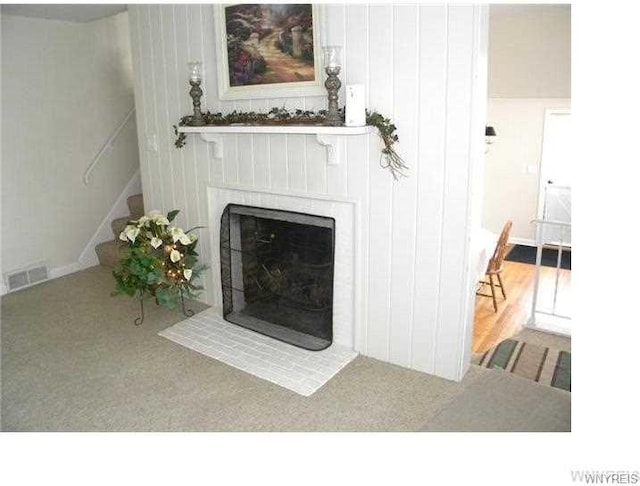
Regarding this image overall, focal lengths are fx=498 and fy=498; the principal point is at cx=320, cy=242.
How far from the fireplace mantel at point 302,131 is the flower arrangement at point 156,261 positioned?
68 cm

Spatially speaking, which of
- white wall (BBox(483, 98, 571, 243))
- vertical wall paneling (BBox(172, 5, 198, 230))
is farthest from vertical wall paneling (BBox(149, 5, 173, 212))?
white wall (BBox(483, 98, 571, 243))

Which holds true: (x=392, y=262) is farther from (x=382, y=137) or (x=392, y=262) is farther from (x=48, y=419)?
(x=48, y=419)

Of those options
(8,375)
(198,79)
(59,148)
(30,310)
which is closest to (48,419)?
(8,375)

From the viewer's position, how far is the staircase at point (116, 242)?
4.59 metres

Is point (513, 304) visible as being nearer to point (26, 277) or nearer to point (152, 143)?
point (152, 143)

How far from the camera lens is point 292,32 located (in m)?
2.81

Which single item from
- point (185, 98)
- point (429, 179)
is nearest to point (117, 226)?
point (185, 98)

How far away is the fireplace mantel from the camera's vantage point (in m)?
2.55

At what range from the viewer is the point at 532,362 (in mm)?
3062

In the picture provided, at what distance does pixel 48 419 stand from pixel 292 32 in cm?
241

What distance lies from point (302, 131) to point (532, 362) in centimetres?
197
